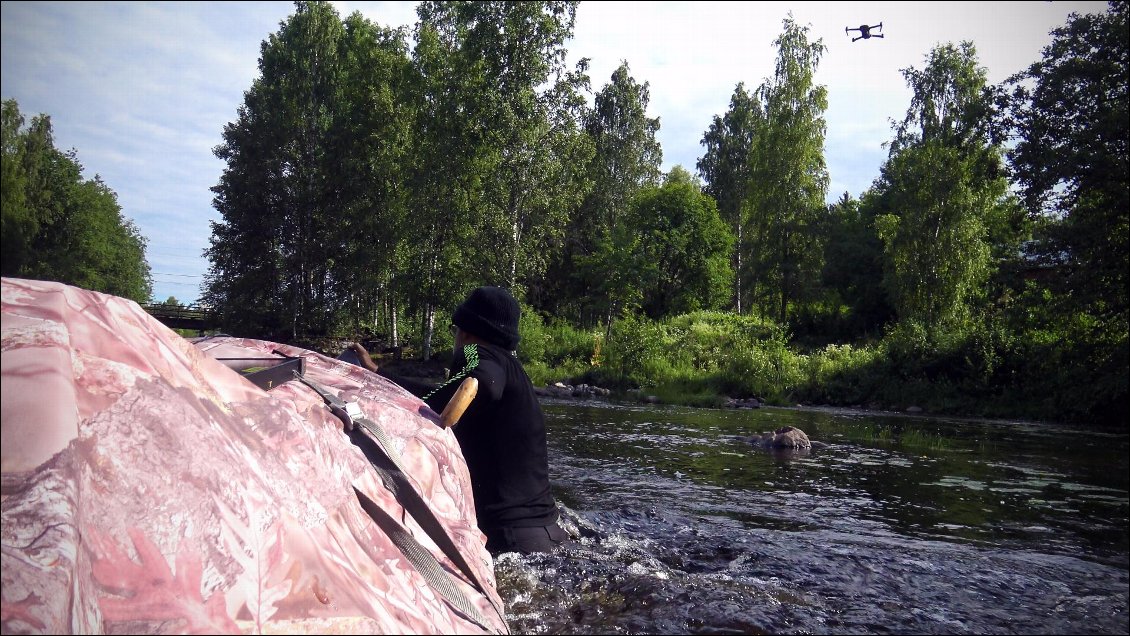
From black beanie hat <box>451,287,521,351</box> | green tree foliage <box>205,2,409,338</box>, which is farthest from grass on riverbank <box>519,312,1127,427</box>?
black beanie hat <box>451,287,521,351</box>

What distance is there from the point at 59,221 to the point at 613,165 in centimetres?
2904

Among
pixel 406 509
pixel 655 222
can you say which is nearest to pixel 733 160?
pixel 655 222

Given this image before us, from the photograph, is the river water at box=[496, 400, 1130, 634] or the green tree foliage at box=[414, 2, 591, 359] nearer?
the river water at box=[496, 400, 1130, 634]

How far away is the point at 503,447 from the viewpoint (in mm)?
4406

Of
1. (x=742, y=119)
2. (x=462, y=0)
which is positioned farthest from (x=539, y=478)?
(x=742, y=119)

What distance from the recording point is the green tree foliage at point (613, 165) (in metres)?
44.4

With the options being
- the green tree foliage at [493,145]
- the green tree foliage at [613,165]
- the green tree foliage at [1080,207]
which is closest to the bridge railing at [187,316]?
the green tree foliage at [493,145]

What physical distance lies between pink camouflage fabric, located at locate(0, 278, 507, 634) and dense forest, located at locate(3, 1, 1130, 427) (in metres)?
20.9

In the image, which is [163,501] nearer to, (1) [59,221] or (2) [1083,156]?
(2) [1083,156]

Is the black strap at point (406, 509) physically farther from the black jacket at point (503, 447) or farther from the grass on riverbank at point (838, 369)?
the grass on riverbank at point (838, 369)

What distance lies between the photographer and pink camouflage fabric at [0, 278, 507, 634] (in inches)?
68.2

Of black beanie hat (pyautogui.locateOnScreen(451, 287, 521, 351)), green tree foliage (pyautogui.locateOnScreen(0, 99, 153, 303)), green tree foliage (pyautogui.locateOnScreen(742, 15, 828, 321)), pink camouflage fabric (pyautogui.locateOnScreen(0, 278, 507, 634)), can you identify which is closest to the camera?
pink camouflage fabric (pyautogui.locateOnScreen(0, 278, 507, 634))

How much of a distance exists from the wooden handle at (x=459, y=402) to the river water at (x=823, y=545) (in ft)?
3.02

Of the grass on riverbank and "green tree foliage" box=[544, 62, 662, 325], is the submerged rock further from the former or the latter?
"green tree foliage" box=[544, 62, 662, 325]
